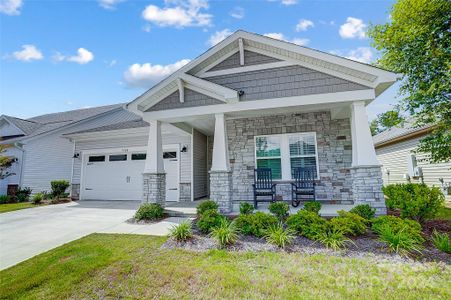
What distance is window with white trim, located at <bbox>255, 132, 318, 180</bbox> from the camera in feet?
24.7

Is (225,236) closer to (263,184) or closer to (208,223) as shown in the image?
(208,223)

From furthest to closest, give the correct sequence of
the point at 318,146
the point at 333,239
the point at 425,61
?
the point at 318,146 < the point at 425,61 < the point at 333,239

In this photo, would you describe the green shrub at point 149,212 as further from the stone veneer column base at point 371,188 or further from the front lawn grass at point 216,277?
the stone veneer column base at point 371,188

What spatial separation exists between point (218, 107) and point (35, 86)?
722 cm

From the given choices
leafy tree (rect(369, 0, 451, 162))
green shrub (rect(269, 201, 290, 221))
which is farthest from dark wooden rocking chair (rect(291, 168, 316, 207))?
leafy tree (rect(369, 0, 451, 162))

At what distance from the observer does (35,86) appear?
8203 mm

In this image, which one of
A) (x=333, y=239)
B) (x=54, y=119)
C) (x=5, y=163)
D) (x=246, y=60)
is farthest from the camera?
(x=54, y=119)

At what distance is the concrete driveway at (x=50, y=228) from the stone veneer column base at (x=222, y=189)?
4.05 feet

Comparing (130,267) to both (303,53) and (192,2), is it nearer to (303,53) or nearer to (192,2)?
(303,53)

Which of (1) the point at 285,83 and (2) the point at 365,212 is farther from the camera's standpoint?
(1) the point at 285,83

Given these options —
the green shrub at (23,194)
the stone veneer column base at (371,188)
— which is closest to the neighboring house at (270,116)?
the stone veneer column base at (371,188)

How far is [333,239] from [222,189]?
2967 mm

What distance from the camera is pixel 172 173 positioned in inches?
380

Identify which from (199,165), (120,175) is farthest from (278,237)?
(120,175)
